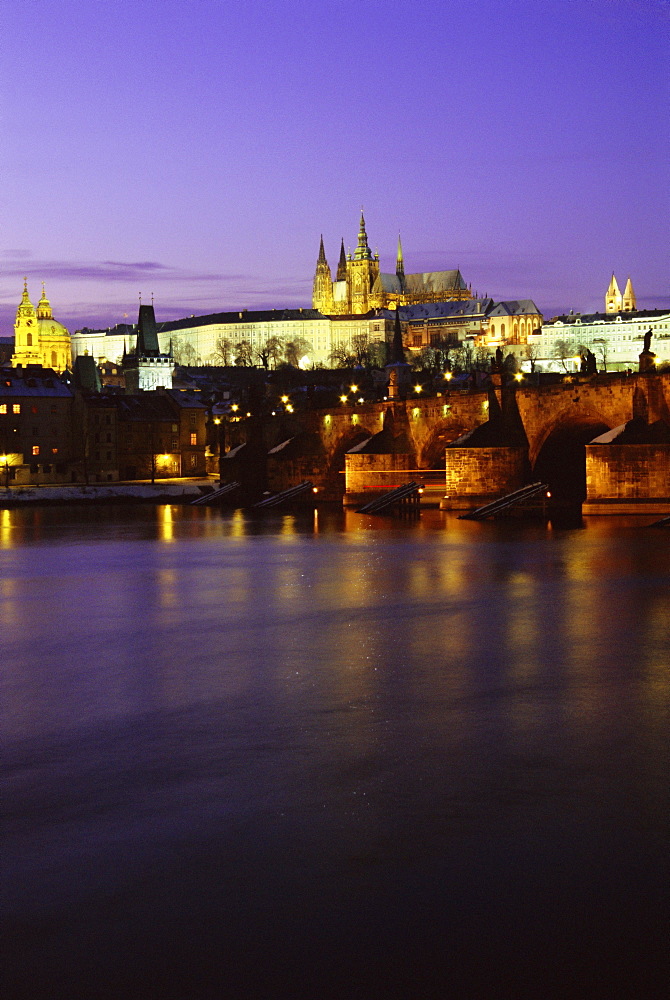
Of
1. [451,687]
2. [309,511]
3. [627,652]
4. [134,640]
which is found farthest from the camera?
[309,511]

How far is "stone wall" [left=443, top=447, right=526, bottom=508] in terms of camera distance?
1818 inches

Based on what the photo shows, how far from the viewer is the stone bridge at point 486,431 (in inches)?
1697

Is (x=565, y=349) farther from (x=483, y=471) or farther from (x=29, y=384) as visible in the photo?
(x=483, y=471)

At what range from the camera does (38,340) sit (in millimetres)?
173750

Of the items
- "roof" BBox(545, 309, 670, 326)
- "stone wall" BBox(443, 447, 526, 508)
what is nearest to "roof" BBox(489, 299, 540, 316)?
"roof" BBox(545, 309, 670, 326)

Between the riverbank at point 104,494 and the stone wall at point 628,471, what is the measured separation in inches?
1249

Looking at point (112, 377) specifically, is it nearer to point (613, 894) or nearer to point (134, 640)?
point (134, 640)

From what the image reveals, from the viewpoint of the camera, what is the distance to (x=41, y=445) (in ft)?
252

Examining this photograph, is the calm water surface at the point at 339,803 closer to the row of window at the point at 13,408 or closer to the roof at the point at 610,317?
the row of window at the point at 13,408

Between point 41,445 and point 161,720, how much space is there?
68071 millimetres

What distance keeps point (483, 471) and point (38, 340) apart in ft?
457

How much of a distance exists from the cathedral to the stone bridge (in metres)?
115

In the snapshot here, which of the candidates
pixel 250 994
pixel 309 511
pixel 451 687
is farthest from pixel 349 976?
pixel 309 511

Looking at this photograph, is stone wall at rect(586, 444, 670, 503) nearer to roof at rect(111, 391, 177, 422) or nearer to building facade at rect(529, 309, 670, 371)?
roof at rect(111, 391, 177, 422)
